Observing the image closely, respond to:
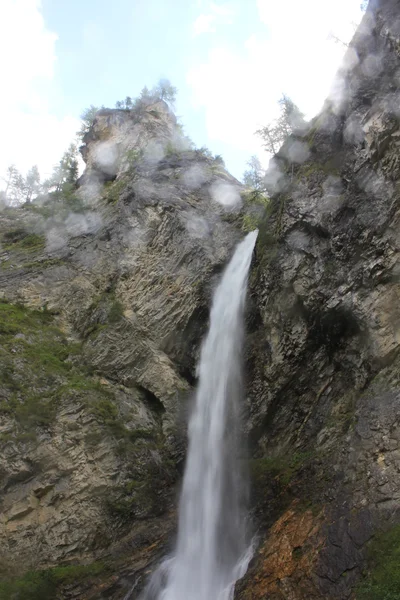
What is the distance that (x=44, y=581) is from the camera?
12.9 m

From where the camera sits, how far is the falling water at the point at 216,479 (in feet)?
40.7

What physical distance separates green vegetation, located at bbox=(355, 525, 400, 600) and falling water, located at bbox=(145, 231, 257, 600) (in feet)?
12.0

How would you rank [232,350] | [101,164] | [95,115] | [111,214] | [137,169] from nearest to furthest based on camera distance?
[232,350] → [111,214] → [137,169] → [101,164] → [95,115]

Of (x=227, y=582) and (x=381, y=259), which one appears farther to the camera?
(x=381, y=259)

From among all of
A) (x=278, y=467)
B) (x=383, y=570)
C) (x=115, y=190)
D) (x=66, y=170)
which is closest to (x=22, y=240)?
(x=115, y=190)

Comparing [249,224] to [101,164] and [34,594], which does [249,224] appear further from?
Answer: [34,594]

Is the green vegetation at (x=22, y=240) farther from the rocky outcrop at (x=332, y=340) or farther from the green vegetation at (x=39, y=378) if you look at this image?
the rocky outcrop at (x=332, y=340)

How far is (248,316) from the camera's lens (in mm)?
18734

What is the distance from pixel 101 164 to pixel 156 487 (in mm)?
27538

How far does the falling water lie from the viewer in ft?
40.7

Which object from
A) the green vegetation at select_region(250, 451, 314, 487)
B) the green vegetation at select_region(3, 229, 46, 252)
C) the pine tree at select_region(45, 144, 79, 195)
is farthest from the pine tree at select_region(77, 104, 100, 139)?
the green vegetation at select_region(250, 451, 314, 487)

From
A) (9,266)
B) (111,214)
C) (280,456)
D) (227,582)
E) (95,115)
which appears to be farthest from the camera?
(95,115)

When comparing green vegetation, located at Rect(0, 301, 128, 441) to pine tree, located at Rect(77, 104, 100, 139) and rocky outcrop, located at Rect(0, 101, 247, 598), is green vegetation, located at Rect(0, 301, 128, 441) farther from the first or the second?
pine tree, located at Rect(77, 104, 100, 139)

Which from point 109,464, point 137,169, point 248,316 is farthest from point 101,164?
point 109,464
